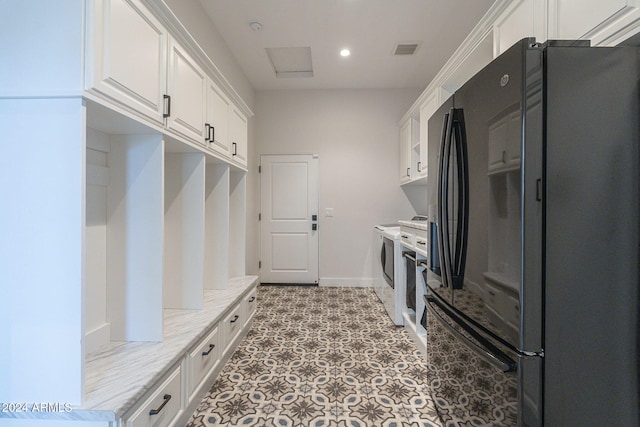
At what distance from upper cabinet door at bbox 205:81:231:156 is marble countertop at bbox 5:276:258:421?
1200 millimetres

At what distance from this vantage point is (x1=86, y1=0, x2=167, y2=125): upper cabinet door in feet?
3.50

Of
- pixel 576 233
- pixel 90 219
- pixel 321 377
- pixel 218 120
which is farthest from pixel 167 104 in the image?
pixel 321 377

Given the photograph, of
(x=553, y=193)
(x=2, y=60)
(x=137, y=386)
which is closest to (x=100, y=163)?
(x=2, y=60)

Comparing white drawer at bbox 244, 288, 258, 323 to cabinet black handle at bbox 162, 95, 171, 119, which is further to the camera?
white drawer at bbox 244, 288, 258, 323

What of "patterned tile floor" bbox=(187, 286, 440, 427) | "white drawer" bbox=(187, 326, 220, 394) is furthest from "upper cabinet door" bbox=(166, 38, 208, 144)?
"patterned tile floor" bbox=(187, 286, 440, 427)

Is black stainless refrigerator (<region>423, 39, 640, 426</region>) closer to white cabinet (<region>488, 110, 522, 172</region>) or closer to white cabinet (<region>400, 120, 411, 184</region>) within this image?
white cabinet (<region>488, 110, 522, 172</region>)

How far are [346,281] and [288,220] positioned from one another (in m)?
1.30

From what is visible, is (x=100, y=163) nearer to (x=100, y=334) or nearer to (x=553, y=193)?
(x=100, y=334)

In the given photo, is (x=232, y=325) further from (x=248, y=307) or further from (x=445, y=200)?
(x=445, y=200)

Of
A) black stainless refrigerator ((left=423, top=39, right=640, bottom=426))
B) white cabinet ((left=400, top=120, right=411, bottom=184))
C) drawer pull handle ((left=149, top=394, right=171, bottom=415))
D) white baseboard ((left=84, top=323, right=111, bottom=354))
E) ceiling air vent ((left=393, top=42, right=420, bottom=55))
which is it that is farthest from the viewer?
white cabinet ((left=400, top=120, right=411, bottom=184))

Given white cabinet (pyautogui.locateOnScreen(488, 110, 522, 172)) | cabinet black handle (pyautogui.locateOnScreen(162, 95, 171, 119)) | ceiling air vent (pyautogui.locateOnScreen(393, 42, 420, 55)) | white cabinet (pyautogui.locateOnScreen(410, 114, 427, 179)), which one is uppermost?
ceiling air vent (pyautogui.locateOnScreen(393, 42, 420, 55))

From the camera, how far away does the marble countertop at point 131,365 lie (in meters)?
1.01

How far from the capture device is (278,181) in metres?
4.59

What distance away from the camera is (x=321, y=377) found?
2.10 meters
